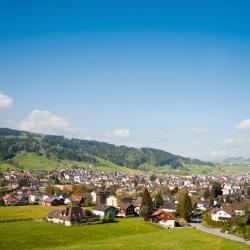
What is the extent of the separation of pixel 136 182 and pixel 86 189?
54838 millimetres

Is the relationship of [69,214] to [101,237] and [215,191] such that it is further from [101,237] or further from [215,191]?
[215,191]

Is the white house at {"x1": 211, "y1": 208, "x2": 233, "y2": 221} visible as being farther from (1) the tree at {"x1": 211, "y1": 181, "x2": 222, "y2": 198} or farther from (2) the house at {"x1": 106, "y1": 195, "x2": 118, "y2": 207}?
(1) the tree at {"x1": 211, "y1": 181, "x2": 222, "y2": 198}

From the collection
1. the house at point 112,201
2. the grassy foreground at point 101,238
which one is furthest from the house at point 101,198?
the grassy foreground at point 101,238

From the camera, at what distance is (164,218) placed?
79.5m

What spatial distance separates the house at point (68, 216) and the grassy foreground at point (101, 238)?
3.00 m

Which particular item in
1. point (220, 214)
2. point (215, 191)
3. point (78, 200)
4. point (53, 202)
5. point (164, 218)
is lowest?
point (53, 202)

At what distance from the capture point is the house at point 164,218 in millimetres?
77688

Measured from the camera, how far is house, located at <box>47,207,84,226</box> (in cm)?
7250

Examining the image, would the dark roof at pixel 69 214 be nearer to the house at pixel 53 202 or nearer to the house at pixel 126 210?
the house at pixel 126 210

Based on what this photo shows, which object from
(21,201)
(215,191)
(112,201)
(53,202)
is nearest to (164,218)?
(112,201)

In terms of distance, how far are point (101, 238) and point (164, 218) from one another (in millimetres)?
25143

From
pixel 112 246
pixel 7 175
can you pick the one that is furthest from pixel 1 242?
pixel 7 175

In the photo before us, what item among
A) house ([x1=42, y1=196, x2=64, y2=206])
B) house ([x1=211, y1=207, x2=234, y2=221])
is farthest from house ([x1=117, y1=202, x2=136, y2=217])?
house ([x1=42, y1=196, x2=64, y2=206])

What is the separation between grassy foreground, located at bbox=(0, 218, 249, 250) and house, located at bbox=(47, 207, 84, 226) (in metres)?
3.00
